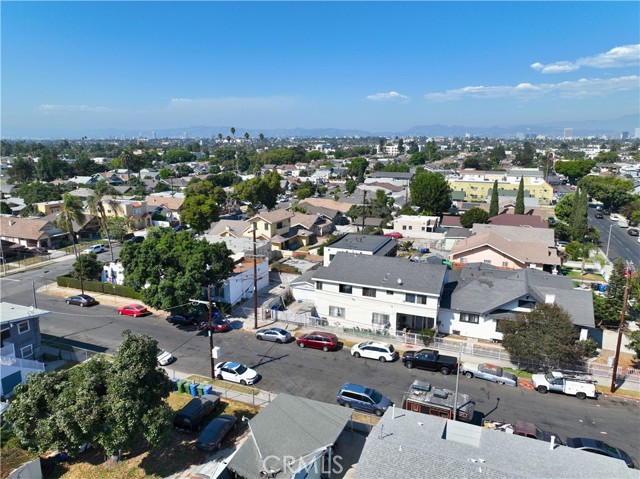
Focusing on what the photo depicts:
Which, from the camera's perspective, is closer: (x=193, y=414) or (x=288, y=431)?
(x=288, y=431)

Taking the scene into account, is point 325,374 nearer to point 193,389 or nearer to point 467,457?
point 193,389

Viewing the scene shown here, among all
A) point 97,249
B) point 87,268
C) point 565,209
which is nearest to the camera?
point 87,268

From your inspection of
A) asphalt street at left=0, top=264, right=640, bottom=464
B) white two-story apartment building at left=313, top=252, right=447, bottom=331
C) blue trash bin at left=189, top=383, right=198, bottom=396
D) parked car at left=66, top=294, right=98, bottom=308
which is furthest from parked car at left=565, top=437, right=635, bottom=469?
parked car at left=66, top=294, right=98, bottom=308

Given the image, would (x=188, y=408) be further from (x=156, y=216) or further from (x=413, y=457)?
(x=156, y=216)

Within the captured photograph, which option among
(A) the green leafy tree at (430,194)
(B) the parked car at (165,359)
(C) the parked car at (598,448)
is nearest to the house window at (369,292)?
(B) the parked car at (165,359)

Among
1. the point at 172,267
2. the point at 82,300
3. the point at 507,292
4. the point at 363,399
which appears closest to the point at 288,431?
the point at 363,399

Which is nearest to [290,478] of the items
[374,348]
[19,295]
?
[374,348]
